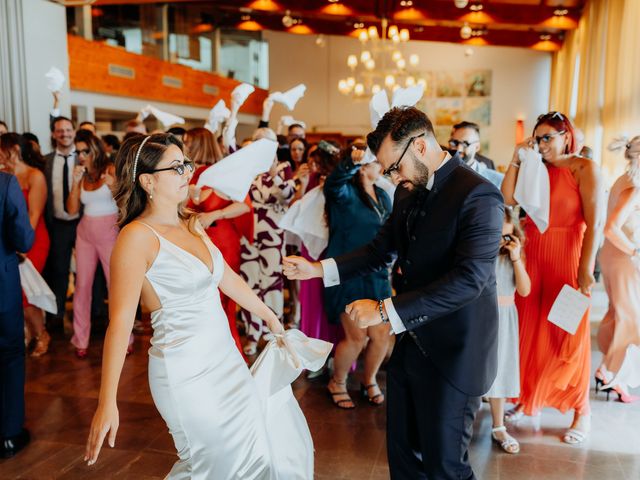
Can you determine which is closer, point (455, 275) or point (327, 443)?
point (455, 275)

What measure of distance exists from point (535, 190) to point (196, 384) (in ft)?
7.03

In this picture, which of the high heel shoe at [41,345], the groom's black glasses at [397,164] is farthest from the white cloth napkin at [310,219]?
the high heel shoe at [41,345]

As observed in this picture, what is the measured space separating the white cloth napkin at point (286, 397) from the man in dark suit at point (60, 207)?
3443 mm

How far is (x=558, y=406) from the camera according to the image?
334 centimetres

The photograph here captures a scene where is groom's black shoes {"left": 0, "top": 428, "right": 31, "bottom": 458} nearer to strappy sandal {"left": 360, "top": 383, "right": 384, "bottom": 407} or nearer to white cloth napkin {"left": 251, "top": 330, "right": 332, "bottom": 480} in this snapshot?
white cloth napkin {"left": 251, "top": 330, "right": 332, "bottom": 480}

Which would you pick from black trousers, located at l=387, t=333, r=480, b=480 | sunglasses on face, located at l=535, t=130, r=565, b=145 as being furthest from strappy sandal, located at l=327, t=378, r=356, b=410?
sunglasses on face, located at l=535, t=130, r=565, b=145

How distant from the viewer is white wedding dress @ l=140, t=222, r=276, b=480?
1.90m

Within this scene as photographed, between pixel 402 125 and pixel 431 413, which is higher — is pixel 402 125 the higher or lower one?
the higher one

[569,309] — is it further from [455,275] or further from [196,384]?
[196,384]

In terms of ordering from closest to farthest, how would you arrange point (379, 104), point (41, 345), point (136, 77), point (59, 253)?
point (379, 104) < point (41, 345) < point (59, 253) < point (136, 77)

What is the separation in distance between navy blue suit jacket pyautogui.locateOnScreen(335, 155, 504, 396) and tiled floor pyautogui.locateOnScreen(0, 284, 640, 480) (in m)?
1.20

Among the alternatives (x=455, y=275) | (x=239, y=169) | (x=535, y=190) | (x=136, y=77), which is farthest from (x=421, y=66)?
(x=455, y=275)

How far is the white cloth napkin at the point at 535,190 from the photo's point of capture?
310 cm

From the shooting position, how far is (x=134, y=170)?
1.99 m
